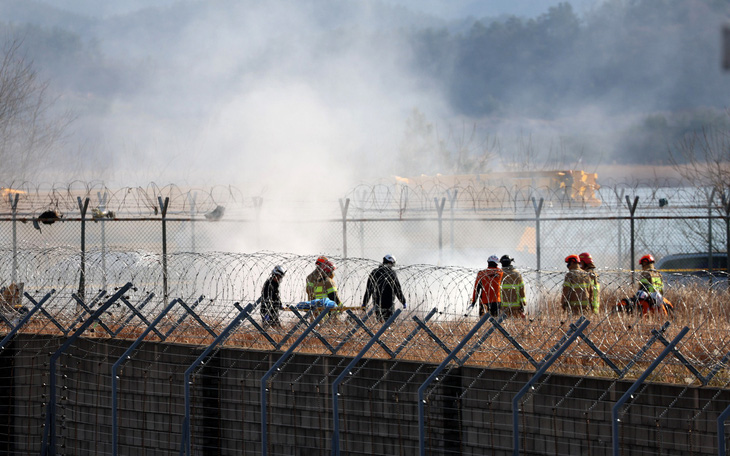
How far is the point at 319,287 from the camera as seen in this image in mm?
10766

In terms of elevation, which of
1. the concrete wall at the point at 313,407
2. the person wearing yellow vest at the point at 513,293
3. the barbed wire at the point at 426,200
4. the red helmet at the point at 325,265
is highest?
the barbed wire at the point at 426,200

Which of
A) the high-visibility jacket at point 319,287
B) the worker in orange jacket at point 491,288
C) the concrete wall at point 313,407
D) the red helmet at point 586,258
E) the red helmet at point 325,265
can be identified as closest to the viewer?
the concrete wall at point 313,407

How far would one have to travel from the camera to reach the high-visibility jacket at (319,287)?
1051cm

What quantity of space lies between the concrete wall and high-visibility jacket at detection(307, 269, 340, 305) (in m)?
3.20

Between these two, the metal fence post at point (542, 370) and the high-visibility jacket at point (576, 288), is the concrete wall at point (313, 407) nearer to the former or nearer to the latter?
the metal fence post at point (542, 370)

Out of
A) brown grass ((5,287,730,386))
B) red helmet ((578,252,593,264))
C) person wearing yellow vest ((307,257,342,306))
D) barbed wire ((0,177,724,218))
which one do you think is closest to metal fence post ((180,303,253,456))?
brown grass ((5,287,730,386))

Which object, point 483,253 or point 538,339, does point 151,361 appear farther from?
point 483,253

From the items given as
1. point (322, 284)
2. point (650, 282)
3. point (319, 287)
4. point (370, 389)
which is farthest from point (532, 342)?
point (319, 287)

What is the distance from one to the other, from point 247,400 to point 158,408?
36.4 inches

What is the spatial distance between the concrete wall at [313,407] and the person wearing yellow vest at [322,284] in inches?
120

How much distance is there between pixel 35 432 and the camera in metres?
8.20

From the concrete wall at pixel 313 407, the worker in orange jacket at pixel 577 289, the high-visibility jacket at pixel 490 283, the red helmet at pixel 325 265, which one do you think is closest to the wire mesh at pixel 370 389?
the concrete wall at pixel 313 407

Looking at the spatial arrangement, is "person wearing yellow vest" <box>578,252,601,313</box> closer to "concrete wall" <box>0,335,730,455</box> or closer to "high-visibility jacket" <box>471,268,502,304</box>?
"high-visibility jacket" <box>471,268,502,304</box>

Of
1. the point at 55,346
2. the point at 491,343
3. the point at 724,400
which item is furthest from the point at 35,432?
the point at 724,400
